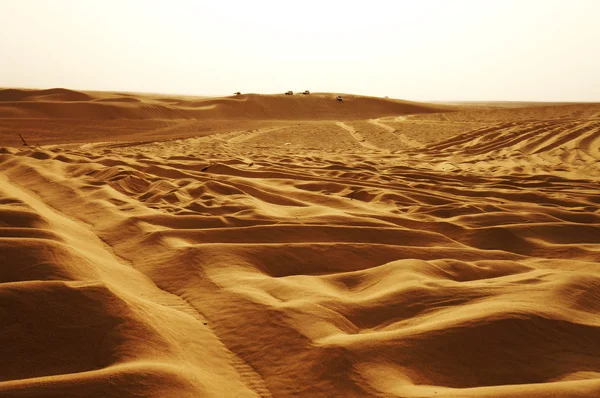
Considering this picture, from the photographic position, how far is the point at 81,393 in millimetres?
1494

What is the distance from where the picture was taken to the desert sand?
1.74m

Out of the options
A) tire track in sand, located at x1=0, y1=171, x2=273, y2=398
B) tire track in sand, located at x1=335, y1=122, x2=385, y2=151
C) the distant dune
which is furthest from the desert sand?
the distant dune

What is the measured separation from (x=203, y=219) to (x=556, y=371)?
7.66 feet

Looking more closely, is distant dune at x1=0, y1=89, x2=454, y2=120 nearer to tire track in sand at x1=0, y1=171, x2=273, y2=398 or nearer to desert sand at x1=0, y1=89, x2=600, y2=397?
tire track in sand at x1=0, y1=171, x2=273, y2=398

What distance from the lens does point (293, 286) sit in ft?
8.23

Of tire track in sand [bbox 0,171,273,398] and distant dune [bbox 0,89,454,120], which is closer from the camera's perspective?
tire track in sand [bbox 0,171,273,398]

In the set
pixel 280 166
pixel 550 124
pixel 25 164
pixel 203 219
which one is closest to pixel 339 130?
pixel 550 124

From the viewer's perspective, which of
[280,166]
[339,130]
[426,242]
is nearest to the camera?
[426,242]

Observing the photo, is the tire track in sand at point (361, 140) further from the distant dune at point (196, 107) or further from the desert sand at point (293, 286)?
the distant dune at point (196, 107)

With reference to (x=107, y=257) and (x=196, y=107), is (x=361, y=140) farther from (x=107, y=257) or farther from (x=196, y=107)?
(x=196, y=107)

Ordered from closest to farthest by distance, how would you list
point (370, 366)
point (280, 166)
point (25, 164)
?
point (370, 366) < point (25, 164) < point (280, 166)

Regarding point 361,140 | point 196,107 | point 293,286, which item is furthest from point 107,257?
point 196,107

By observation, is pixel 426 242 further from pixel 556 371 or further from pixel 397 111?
pixel 397 111

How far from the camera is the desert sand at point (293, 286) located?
1.74 meters
